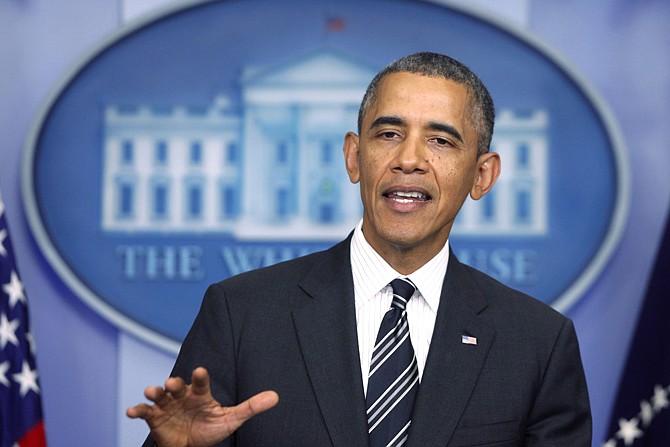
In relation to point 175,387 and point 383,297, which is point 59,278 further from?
point 175,387

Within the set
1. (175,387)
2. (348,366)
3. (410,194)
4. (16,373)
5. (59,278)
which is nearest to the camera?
(175,387)

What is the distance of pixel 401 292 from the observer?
1823mm

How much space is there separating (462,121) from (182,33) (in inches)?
60.7

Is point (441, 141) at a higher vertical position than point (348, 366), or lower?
higher

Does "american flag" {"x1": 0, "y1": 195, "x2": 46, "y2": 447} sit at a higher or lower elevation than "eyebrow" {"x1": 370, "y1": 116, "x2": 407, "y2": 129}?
lower

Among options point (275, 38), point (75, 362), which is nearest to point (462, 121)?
point (275, 38)

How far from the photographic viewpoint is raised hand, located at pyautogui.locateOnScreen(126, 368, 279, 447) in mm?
1482

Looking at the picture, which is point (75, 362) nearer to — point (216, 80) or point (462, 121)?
point (216, 80)

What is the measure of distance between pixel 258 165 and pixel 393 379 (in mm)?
1520

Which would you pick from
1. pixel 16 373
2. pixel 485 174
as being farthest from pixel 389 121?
pixel 16 373

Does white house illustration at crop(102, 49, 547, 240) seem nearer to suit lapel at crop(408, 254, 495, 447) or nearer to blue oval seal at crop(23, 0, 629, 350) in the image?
blue oval seal at crop(23, 0, 629, 350)

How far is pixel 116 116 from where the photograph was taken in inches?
123

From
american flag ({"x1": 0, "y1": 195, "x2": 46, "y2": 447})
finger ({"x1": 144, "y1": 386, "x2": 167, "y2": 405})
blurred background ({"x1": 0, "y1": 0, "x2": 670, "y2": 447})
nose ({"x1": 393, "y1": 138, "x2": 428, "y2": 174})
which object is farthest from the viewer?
blurred background ({"x1": 0, "y1": 0, "x2": 670, "y2": 447})

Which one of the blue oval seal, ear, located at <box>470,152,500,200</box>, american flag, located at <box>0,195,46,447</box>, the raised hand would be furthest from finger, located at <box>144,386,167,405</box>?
the blue oval seal
